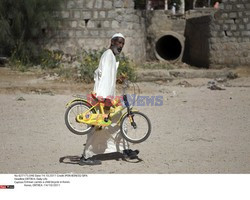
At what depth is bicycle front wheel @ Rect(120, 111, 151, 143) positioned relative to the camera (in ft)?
14.9

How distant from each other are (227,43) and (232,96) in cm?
378

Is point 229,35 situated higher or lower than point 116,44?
lower

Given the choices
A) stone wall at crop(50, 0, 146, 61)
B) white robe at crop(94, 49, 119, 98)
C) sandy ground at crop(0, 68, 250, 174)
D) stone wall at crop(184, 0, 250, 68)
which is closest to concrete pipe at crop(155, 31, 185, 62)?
stone wall at crop(184, 0, 250, 68)

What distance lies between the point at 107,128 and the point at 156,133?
136 cm

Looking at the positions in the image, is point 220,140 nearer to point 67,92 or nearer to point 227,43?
point 67,92

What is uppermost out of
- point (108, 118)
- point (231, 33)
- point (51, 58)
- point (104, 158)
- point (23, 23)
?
point (23, 23)

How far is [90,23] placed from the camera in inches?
462

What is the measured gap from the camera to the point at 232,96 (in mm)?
8273

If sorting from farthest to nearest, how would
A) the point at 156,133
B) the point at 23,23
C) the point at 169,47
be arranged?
the point at 169,47, the point at 23,23, the point at 156,133

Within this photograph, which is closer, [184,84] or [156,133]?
[156,133]

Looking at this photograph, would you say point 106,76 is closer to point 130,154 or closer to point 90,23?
point 130,154

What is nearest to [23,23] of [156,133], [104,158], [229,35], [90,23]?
[90,23]

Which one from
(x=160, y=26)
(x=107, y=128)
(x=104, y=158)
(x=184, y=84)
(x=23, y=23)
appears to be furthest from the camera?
(x=160, y=26)

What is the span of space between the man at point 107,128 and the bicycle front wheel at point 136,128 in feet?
0.39
